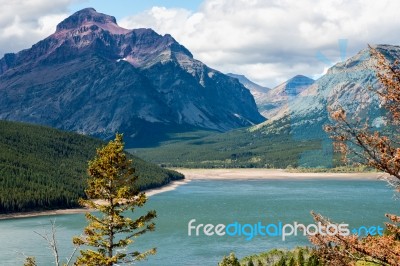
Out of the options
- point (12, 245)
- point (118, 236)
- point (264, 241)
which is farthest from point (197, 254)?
point (12, 245)

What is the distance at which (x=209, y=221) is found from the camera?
138 m

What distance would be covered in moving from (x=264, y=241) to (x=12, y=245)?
176ft

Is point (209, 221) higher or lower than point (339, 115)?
lower

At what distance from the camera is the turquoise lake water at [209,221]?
311ft

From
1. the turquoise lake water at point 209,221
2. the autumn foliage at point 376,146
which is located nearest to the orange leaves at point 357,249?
the autumn foliage at point 376,146

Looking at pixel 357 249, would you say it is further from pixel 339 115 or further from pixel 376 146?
pixel 339 115

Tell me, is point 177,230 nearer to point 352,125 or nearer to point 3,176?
point 3,176

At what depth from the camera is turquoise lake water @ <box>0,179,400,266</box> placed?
94.8 m

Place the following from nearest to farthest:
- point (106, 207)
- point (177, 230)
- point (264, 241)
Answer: point (106, 207) < point (264, 241) < point (177, 230)

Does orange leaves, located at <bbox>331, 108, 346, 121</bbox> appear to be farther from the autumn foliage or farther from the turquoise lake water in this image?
the turquoise lake water

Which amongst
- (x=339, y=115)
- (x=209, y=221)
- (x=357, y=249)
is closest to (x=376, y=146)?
(x=339, y=115)

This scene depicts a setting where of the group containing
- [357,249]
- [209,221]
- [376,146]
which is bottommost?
[209,221]

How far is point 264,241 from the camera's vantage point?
10462 centimetres

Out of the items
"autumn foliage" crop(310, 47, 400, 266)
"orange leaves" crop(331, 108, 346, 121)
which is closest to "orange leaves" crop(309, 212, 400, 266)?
→ "autumn foliage" crop(310, 47, 400, 266)
